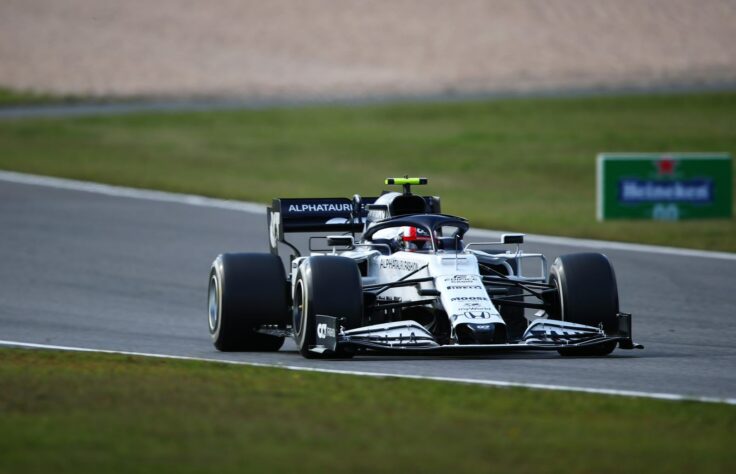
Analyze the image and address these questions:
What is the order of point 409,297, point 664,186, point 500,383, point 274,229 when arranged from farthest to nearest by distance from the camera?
point 664,186 < point 274,229 < point 409,297 < point 500,383

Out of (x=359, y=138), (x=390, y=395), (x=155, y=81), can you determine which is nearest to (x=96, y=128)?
(x=359, y=138)

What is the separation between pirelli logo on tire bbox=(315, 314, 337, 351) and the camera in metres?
12.3

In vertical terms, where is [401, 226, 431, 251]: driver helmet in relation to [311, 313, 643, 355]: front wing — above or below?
above

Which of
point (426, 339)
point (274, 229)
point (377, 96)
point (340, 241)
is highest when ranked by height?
point (377, 96)

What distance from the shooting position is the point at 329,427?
29.2 ft

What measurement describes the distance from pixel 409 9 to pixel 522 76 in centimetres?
1061

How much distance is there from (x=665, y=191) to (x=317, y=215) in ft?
48.0

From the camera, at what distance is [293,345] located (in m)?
15.1

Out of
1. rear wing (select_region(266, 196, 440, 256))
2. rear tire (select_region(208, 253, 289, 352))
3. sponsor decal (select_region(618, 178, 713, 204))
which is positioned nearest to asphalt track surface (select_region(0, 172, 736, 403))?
rear tire (select_region(208, 253, 289, 352))

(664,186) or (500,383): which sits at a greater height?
(664,186)

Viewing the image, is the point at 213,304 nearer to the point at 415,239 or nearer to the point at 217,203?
the point at 415,239

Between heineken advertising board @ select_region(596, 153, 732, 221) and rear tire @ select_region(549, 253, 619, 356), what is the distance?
1459 centimetres

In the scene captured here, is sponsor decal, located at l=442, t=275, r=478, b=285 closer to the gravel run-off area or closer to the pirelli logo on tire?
the pirelli logo on tire

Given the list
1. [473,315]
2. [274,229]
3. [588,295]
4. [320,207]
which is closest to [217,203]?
[274,229]
